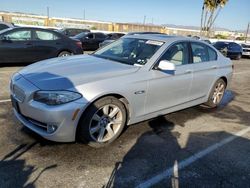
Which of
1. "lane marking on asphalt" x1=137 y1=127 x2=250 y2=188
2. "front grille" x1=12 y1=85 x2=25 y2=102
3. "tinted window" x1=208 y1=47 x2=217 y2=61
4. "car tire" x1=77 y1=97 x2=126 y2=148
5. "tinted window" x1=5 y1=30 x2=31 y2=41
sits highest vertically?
"tinted window" x1=5 y1=30 x2=31 y2=41

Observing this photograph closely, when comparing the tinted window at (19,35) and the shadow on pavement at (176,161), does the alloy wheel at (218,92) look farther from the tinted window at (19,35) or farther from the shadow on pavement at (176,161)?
the tinted window at (19,35)

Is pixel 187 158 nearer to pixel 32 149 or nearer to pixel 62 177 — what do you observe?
pixel 62 177

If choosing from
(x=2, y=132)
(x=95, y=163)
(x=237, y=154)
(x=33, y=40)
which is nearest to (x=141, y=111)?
(x=95, y=163)

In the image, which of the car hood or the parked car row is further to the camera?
the parked car row

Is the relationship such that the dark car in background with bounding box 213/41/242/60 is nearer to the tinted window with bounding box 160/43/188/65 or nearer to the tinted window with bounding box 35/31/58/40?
the tinted window with bounding box 35/31/58/40

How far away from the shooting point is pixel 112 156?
3.65m

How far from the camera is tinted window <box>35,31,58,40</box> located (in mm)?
10374

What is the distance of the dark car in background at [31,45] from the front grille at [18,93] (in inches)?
251

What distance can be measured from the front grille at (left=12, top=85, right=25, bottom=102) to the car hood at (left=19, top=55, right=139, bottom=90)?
0.19m

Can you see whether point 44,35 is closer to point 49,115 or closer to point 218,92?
point 218,92

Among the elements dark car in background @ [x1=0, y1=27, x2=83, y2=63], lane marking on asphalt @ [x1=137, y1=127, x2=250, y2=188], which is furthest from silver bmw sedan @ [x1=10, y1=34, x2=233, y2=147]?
dark car in background @ [x1=0, y1=27, x2=83, y2=63]

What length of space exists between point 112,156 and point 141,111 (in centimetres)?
91

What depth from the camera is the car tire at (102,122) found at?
3604mm

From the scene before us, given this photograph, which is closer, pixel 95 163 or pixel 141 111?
pixel 95 163
